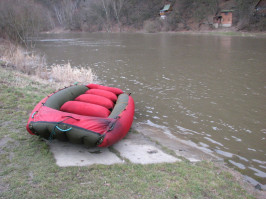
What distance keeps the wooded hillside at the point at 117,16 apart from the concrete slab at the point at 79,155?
10635 mm

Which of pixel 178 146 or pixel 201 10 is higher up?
pixel 201 10

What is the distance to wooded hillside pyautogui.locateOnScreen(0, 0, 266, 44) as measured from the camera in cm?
1411

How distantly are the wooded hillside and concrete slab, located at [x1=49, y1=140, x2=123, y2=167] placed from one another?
34.9 feet

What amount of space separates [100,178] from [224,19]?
40.3m

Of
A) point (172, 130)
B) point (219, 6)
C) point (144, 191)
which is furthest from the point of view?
point (219, 6)

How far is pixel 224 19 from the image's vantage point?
1510 inches

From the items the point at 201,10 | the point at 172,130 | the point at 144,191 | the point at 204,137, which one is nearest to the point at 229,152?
→ the point at 204,137

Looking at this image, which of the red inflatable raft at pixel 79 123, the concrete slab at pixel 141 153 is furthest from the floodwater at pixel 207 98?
the red inflatable raft at pixel 79 123

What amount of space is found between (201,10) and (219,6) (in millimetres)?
2887

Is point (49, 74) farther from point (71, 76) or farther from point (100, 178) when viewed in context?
point (100, 178)

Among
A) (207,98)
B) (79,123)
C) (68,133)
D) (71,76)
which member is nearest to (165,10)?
Result: (71,76)

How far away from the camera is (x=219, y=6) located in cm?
4031

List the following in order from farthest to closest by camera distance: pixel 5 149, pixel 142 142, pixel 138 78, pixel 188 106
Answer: pixel 138 78, pixel 188 106, pixel 142 142, pixel 5 149

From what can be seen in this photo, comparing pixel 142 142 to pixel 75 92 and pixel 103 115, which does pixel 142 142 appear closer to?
pixel 103 115
